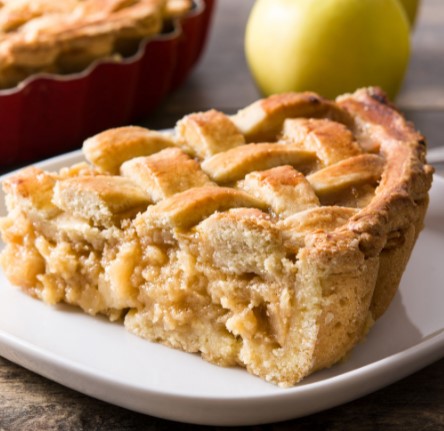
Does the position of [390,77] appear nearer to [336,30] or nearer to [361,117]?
[336,30]

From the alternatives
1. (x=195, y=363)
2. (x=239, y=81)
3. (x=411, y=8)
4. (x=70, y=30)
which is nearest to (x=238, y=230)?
(x=195, y=363)

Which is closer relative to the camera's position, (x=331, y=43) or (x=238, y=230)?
(x=238, y=230)

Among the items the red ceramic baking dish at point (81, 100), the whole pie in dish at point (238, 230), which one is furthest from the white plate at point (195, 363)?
the red ceramic baking dish at point (81, 100)

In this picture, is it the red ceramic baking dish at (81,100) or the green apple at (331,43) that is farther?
the green apple at (331,43)

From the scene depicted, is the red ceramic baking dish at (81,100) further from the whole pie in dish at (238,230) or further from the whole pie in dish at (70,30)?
the whole pie in dish at (238,230)

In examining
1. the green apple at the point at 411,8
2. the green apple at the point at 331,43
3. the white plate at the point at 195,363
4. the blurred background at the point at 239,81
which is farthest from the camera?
the green apple at the point at 411,8

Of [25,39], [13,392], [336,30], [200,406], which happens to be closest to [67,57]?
[25,39]

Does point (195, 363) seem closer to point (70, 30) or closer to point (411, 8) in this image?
point (70, 30)
